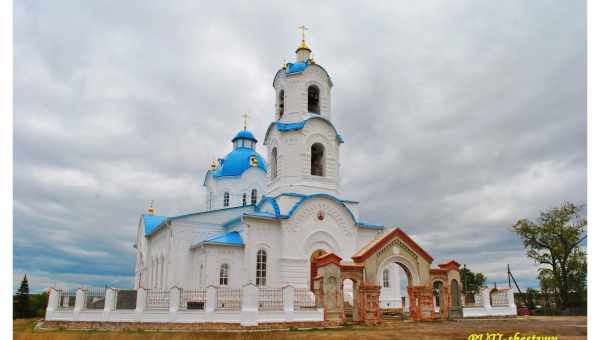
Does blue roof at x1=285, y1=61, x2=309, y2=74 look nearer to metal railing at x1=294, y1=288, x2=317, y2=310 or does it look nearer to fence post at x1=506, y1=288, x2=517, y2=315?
metal railing at x1=294, y1=288, x2=317, y2=310

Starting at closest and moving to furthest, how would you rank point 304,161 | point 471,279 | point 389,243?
1. point 389,243
2. point 304,161
3. point 471,279

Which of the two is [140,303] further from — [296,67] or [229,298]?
[296,67]

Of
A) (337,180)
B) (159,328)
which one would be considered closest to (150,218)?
(337,180)

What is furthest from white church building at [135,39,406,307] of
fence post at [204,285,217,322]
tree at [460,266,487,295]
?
tree at [460,266,487,295]

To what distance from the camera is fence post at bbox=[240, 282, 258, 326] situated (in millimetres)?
14487

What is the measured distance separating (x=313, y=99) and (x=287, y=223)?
715cm

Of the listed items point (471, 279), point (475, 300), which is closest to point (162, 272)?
point (475, 300)

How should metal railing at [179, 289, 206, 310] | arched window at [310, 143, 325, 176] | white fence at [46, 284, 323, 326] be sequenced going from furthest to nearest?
arched window at [310, 143, 325, 176], metal railing at [179, 289, 206, 310], white fence at [46, 284, 323, 326]

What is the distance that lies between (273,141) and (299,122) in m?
1.74

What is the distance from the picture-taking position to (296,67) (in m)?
23.0

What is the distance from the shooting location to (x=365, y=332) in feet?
42.3

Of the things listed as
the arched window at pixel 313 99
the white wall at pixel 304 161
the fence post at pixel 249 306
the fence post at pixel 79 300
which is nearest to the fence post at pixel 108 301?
the fence post at pixel 79 300

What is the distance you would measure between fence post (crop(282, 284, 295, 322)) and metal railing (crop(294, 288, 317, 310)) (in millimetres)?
1417

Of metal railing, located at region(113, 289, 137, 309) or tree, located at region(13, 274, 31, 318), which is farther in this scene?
tree, located at region(13, 274, 31, 318)
